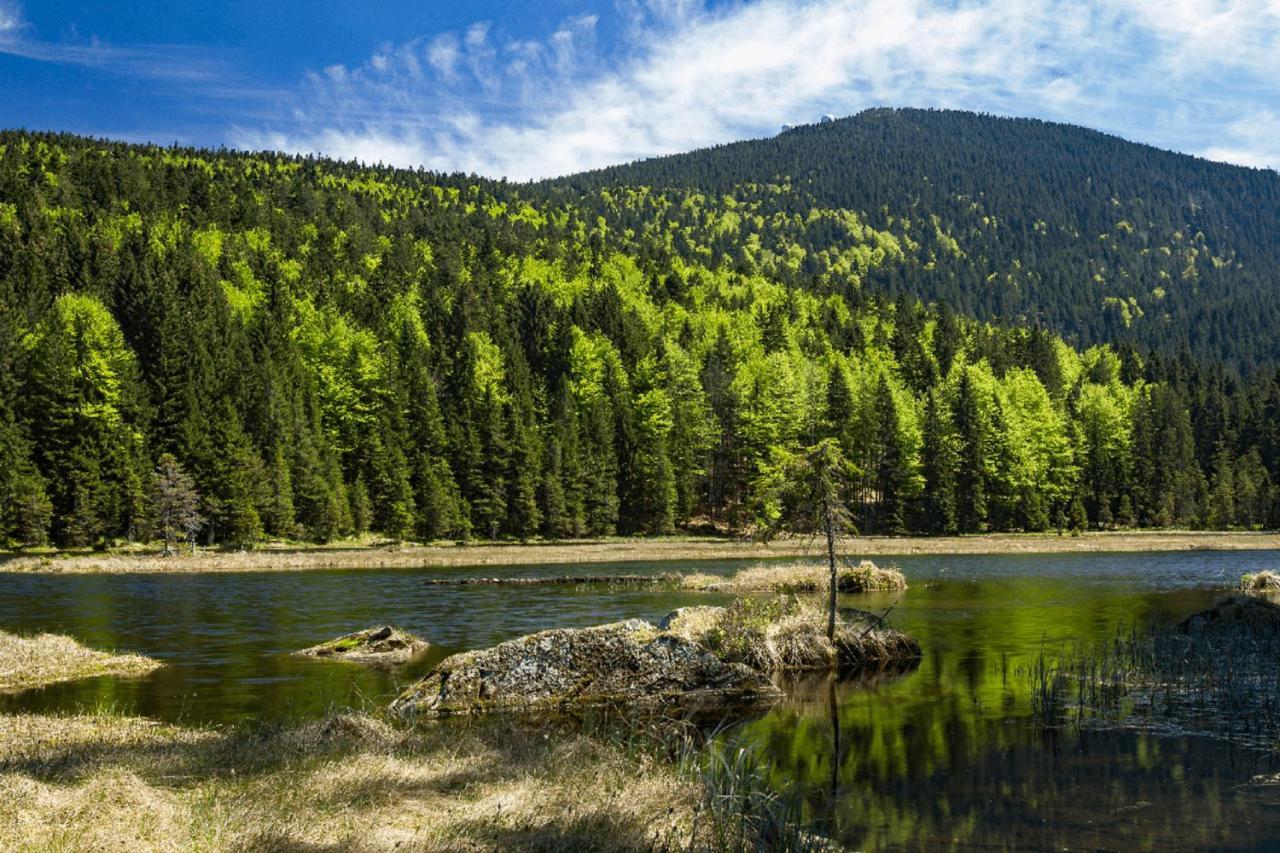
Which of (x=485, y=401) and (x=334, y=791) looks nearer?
(x=334, y=791)

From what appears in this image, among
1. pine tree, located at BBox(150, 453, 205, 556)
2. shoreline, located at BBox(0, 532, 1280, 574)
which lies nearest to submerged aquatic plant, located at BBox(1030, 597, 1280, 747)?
shoreline, located at BBox(0, 532, 1280, 574)

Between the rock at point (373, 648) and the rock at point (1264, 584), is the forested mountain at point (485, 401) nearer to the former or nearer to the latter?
the rock at point (1264, 584)

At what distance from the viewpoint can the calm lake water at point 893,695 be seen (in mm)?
12367

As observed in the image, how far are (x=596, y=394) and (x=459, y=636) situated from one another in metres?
88.3

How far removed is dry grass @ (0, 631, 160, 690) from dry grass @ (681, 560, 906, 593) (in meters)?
23.6

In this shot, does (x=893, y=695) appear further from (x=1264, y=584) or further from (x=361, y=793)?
(x=1264, y=584)

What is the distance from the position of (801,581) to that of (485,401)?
70.4 m

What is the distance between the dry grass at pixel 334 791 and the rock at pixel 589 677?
4029mm

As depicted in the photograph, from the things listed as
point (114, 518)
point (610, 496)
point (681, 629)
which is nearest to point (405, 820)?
point (681, 629)

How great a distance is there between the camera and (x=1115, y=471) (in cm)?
11638

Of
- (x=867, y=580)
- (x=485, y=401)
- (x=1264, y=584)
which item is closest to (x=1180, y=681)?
(x=1264, y=584)

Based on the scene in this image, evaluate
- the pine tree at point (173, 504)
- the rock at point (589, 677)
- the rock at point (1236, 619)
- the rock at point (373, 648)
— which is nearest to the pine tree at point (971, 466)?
the pine tree at point (173, 504)

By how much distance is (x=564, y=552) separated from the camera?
77.8 m

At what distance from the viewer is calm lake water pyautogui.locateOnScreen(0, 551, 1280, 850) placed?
12.4 meters
